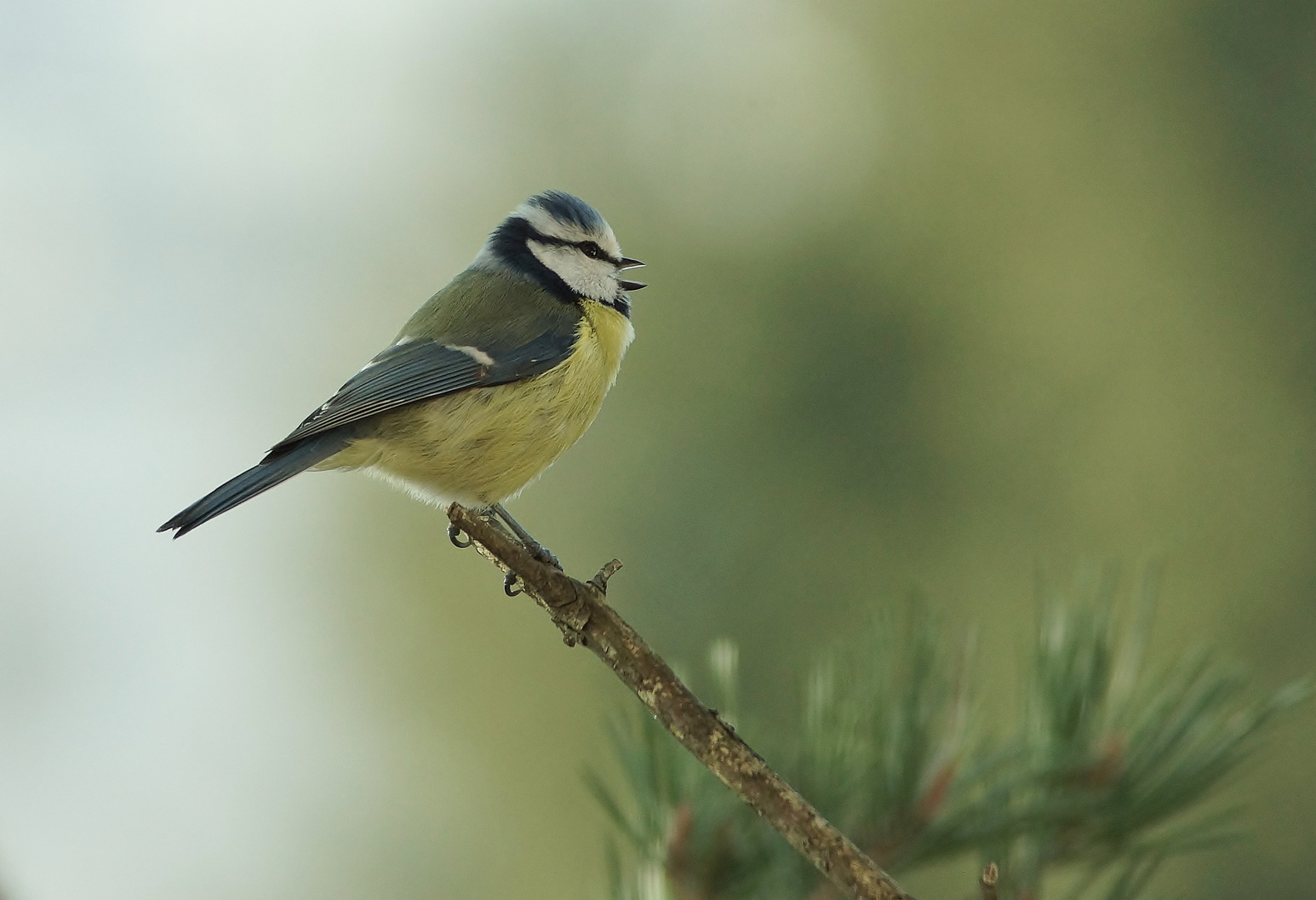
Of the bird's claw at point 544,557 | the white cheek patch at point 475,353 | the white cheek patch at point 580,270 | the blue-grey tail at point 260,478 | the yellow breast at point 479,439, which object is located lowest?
the bird's claw at point 544,557

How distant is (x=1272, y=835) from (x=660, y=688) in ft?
5.04

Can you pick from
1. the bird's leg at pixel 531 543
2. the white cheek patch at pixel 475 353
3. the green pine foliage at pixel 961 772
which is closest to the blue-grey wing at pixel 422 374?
the white cheek patch at pixel 475 353

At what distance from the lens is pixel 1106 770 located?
68 cm

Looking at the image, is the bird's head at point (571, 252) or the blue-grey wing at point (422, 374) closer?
the blue-grey wing at point (422, 374)

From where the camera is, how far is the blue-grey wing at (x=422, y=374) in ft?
3.64

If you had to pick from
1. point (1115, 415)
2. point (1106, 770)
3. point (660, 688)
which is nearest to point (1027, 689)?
point (1106, 770)

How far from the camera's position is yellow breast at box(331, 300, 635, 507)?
3.73 ft

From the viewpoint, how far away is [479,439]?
114 centimetres

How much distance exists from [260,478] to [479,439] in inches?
8.3

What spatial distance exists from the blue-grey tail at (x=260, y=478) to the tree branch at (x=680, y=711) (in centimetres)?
25

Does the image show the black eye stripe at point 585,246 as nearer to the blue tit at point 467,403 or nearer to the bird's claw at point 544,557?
the blue tit at point 467,403

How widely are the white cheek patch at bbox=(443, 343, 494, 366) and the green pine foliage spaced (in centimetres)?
54

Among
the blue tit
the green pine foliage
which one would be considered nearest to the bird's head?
the blue tit

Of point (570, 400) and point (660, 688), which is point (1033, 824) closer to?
point (660, 688)
